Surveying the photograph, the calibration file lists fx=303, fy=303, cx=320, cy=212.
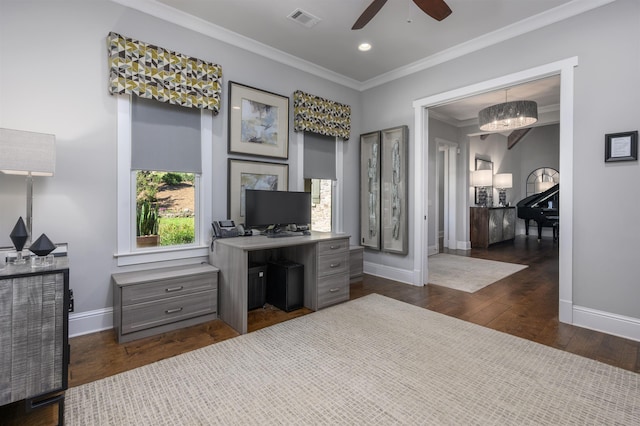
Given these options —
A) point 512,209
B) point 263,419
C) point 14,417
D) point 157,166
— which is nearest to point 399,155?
point 157,166

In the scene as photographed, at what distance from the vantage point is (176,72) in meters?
2.97

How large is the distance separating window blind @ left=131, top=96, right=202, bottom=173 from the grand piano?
8.43 meters

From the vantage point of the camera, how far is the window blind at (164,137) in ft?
9.40

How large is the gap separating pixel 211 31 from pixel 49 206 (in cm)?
230

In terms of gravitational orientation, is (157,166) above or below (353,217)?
above

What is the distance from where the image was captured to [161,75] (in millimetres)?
2877

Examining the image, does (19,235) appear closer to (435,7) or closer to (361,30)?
(435,7)

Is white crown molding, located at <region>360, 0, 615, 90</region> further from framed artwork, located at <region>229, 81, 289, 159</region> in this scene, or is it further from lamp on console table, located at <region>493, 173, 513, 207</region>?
lamp on console table, located at <region>493, 173, 513, 207</region>

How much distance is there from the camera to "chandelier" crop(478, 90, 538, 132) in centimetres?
446

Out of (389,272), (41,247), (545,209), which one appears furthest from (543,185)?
(41,247)

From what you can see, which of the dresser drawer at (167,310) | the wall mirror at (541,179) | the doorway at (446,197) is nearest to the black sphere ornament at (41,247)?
the dresser drawer at (167,310)

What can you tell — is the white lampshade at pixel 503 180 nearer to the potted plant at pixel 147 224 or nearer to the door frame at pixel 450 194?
the door frame at pixel 450 194

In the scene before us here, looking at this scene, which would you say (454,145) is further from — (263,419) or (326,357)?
(263,419)

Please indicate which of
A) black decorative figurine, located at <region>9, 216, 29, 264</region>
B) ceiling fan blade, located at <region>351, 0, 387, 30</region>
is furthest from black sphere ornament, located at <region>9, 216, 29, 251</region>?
ceiling fan blade, located at <region>351, 0, 387, 30</region>
